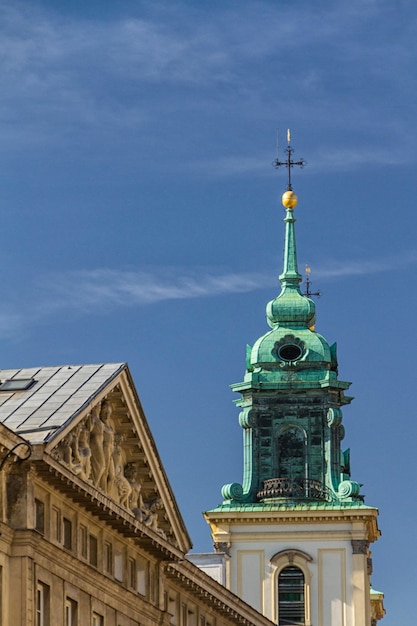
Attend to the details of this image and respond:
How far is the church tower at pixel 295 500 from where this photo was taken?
152 meters

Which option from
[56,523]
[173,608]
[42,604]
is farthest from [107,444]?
[173,608]

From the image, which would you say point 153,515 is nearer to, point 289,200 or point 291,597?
Result: point 291,597

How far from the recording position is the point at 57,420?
83000mm

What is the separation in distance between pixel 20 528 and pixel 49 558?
2544 millimetres

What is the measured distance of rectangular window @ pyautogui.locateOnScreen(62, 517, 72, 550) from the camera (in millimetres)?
84625

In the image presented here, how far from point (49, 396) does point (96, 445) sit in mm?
2423

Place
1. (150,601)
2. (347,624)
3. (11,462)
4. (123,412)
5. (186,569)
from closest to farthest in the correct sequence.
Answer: (11,462) → (123,412) → (150,601) → (186,569) → (347,624)

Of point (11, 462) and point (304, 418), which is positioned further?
point (304, 418)

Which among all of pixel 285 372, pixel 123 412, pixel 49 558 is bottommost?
pixel 49 558

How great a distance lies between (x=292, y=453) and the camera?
15588cm

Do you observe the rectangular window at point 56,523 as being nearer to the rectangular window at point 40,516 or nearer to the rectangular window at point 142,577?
the rectangular window at point 40,516

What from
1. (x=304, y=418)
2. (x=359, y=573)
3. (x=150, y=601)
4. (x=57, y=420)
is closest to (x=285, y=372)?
(x=304, y=418)

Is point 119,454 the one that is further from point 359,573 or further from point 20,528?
point 359,573

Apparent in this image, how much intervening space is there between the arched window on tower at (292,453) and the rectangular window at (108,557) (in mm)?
64170
